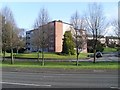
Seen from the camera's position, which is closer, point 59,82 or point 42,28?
point 59,82

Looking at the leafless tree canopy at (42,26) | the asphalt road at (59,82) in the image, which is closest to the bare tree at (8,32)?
the leafless tree canopy at (42,26)

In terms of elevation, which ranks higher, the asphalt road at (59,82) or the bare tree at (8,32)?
the bare tree at (8,32)

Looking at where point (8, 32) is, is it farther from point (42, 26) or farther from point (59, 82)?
point (59, 82)

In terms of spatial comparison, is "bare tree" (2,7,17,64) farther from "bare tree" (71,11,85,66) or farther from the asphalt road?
the asphalt road

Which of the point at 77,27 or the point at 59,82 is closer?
the point at 59,82

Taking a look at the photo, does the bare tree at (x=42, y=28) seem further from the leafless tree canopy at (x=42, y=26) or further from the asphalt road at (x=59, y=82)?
the asphalt road at (x=59, y=82)

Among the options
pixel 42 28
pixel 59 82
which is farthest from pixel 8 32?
pixel 59 82

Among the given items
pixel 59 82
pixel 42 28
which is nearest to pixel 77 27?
pixel 42 28

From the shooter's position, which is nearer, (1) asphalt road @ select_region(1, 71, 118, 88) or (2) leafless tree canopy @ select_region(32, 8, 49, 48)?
(1) asphalt road @ select_region(1, 71, 118, 88)

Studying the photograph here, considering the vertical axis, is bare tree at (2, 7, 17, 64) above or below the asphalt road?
above

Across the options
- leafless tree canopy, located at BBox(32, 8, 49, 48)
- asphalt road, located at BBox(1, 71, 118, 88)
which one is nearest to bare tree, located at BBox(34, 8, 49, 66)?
leafless tree canopy, located at BBox(32, 8, 49, 48)

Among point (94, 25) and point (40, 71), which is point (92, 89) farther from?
point (94, 25)

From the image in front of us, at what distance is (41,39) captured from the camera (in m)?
44.6

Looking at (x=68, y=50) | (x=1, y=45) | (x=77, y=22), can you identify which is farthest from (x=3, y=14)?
(x=68, y=50)
